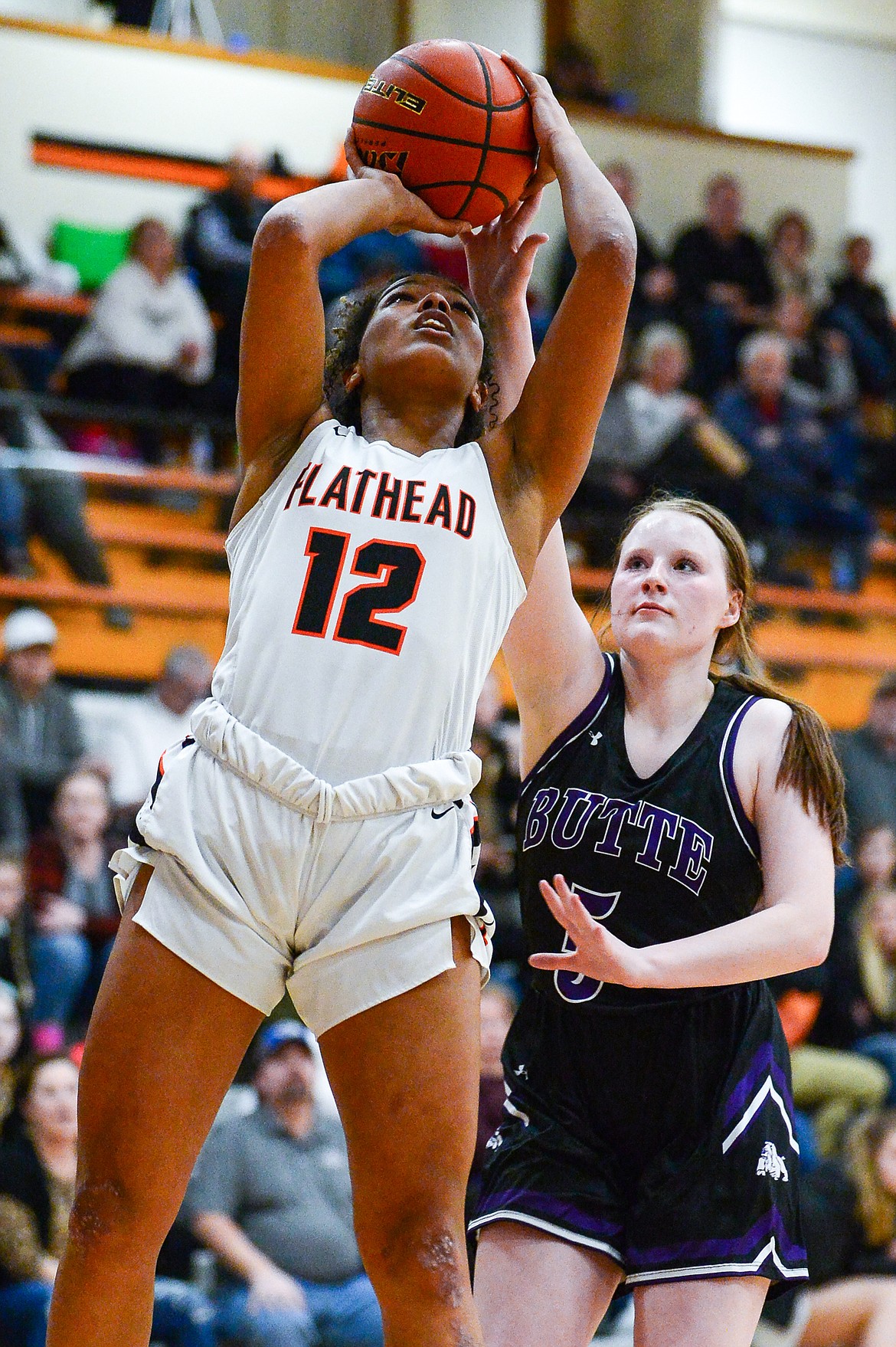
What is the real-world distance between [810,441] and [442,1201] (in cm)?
857

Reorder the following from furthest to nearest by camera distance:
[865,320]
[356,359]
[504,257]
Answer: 1. [865,320]
2. [504,257]
3. [356,359]

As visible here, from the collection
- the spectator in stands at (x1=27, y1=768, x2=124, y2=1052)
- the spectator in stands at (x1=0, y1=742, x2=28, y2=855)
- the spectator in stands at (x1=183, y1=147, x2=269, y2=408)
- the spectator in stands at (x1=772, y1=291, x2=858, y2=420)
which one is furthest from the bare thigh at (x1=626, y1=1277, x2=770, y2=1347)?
the spectator in stands at (x1=772, y1=291, x2=858, y2=420)

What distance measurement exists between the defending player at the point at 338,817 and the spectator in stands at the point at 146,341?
704 centimetres

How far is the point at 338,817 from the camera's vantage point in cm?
253

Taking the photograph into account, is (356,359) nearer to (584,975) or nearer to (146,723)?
(584,975)

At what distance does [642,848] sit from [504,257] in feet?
3.73

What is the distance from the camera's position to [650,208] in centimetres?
1283

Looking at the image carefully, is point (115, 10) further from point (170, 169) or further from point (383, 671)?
point (383, 671)

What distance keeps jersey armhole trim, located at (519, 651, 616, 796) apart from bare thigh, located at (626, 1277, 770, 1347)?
0.93 m

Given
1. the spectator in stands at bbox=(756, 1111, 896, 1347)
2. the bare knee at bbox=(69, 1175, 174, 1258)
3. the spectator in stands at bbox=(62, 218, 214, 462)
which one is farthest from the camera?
the spectator in stands at bbox=(62, 218, 214, 462)

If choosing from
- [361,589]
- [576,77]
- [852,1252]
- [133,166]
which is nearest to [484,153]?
[361,589]

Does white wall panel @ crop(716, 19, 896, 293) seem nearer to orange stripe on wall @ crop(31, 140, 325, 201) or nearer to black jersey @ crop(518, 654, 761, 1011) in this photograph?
orange stripe on wall @ crop(31, 140, 325, 201)

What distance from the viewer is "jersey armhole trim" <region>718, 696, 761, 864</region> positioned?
3.01 m

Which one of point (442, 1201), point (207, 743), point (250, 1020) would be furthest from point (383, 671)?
point (442, 1201)
